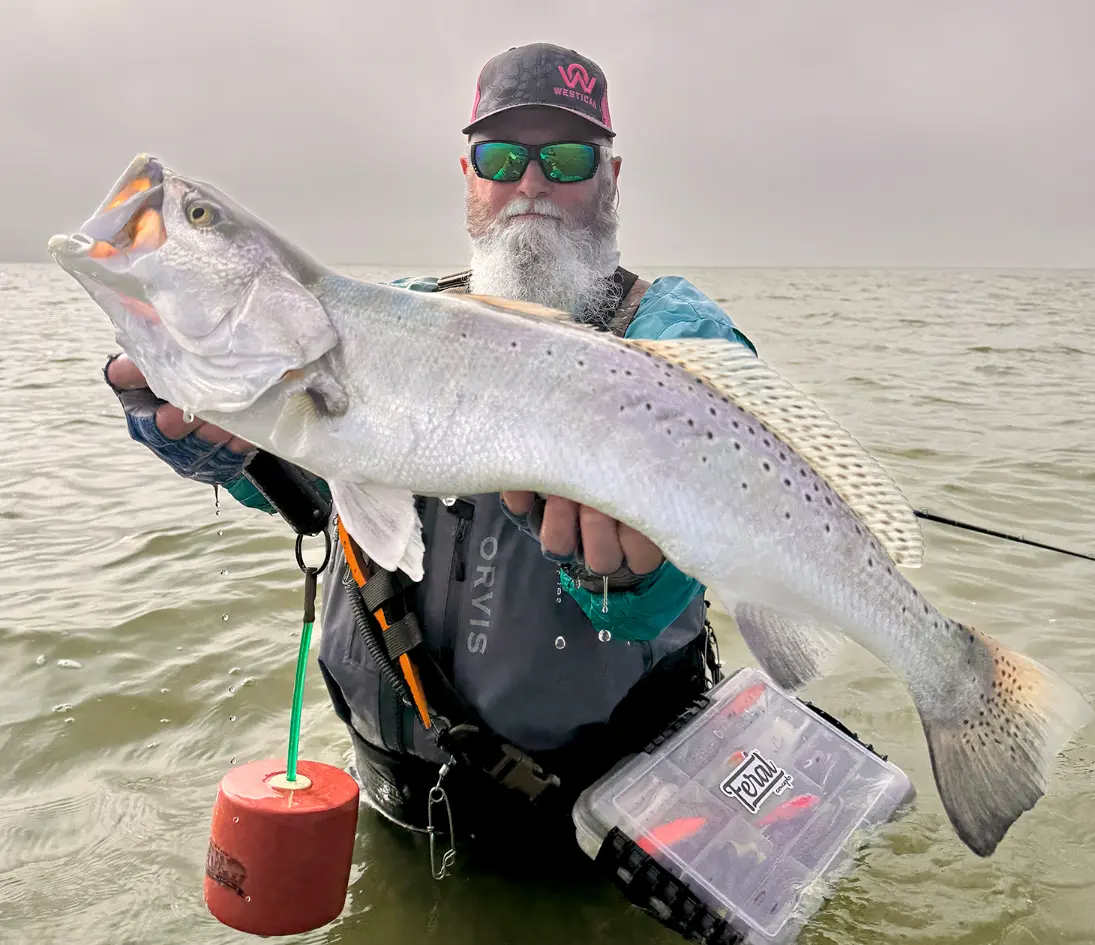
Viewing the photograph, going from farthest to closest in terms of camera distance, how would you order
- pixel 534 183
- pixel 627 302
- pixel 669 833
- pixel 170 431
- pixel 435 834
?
pixel 534 183 → pixel 627 302 → pixel 435 834 → pixel 669 833 → pixel 170 431

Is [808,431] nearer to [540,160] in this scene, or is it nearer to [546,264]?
[546,264]

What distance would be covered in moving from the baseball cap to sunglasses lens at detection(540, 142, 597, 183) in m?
0.19

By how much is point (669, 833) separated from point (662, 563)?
124 cm

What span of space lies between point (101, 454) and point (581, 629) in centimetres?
918

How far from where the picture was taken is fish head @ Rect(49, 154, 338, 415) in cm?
221

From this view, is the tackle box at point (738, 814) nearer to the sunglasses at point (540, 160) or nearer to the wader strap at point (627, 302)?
the wader strap at point (627, 302)

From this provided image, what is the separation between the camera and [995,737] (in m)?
2.59

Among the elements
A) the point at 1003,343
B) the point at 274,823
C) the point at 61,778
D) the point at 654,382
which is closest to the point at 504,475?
the point at 654,382

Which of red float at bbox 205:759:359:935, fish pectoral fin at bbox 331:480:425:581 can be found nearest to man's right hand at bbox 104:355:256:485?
fish pectoral fin at bbox 331:480:425:581

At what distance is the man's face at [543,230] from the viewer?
4074mm

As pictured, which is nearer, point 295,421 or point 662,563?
point 295,421

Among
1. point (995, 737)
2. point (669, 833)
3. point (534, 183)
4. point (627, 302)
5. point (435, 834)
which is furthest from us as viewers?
point (534, 183)

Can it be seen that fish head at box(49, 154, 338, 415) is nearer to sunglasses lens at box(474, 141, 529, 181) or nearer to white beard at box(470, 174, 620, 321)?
white beard at box(470, 174, 620, 321)

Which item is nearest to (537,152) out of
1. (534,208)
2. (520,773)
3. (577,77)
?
(534,208)
